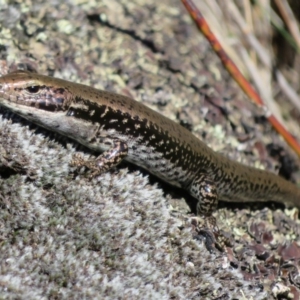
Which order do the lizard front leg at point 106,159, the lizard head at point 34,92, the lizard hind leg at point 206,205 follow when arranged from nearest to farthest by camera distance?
the lizard head at point 34,92, the lizard front leg at point 106,159, the lizard hind leg at point 206,205

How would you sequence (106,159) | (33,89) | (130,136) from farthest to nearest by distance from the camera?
(130,136)
(106,159)
(33,89)

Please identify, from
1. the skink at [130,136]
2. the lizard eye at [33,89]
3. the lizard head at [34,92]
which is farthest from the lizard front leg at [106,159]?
the lizard eye at [33,89]

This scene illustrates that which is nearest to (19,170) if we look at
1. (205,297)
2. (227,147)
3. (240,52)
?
(205,297)

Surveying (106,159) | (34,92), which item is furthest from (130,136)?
(34,92)

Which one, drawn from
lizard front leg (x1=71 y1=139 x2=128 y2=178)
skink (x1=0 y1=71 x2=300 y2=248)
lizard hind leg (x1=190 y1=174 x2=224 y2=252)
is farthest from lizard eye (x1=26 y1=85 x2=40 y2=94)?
lizard hind leg (x1=190 y1=174 x2=224 y2=252)

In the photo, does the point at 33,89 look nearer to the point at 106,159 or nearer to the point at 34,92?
the point at 34,92

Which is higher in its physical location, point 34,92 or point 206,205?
point 34,92

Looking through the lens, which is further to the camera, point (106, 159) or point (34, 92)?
point (106, 159)

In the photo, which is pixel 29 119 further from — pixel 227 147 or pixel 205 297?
pixel 227 147

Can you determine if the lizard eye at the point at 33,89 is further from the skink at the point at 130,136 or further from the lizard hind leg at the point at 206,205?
the lizard hind leg at the point at 206,205
